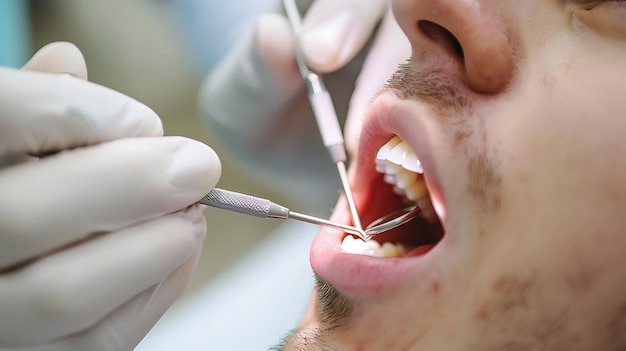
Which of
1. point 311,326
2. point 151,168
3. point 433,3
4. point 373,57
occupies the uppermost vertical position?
point 433,3

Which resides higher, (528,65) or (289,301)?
(528,65)

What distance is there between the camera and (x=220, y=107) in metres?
1.44

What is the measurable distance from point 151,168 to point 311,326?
36 cm

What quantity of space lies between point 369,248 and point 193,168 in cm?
32

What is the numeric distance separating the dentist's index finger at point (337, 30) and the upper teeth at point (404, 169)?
0.38 m

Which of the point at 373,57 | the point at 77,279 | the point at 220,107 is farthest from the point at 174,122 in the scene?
the point at 77,279

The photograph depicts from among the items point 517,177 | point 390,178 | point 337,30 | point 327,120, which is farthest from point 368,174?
point 337,30

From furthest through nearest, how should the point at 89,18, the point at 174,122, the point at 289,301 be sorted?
1. the point at 89,18
2. the point at 174,122
3. the point at 289,301

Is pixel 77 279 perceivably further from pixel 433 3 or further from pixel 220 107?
pixel 220 107

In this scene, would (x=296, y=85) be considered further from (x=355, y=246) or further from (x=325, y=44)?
(x=355, y=246)

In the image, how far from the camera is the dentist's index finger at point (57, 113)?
572mm

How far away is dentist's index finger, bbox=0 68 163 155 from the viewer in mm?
572

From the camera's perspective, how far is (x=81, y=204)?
60cm

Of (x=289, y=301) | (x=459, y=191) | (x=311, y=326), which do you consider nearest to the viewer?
(x=459, y=191)
